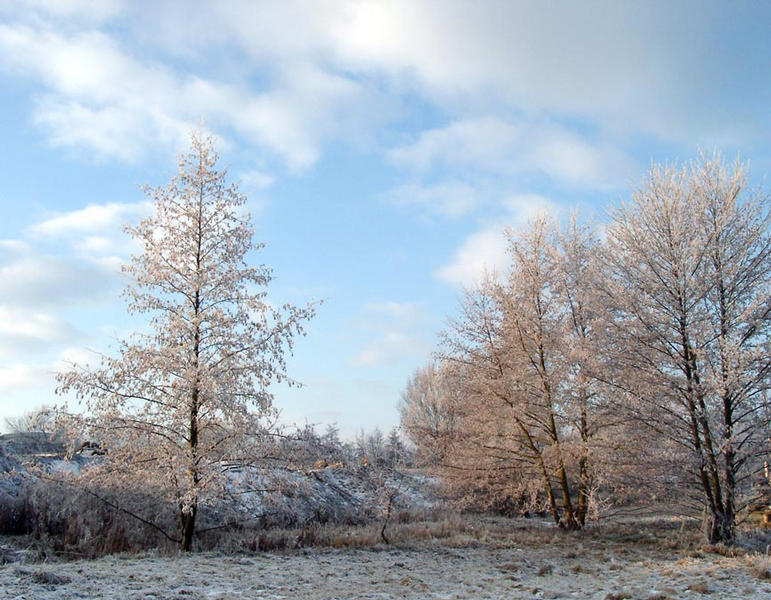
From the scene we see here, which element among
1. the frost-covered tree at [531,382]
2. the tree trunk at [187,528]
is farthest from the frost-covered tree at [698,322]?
the tree trunk at [187,528]

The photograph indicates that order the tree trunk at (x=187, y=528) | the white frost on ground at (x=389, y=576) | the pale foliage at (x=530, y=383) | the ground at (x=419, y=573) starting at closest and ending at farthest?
the white frost on ground at (x=389, y=576), the ground at (x=419, y=573), the tree trunk at (x=187, y=528), the pale foliage at (x=530, y=383)

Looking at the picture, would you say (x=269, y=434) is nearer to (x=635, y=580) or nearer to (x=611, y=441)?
(x=635, y=580)

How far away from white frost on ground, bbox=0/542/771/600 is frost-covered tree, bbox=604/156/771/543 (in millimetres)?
2234

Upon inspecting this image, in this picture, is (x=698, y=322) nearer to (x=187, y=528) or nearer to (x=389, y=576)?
(x=389, y=576)

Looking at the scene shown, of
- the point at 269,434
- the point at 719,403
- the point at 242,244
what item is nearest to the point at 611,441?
the point at 719,403

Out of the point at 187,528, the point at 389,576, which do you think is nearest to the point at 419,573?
the point at 389,576

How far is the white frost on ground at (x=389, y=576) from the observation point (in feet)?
21.9

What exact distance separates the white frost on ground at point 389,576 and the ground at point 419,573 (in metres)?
0.01

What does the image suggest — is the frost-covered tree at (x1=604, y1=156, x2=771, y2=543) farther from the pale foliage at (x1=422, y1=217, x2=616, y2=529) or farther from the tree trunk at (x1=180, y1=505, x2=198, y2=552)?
the tree trunk at (x1=180, y1=505, x2=198, y2=552)

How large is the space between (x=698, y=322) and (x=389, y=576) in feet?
25.3

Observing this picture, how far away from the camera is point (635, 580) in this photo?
8.31 metres

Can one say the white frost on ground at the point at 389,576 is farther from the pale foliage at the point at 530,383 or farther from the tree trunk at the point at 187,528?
the pale foliage at the point at 530,383

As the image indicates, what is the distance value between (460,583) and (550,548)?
15.6 feet

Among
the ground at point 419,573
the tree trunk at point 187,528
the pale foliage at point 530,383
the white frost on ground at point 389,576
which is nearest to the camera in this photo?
the white frost on ground at point 389,576
